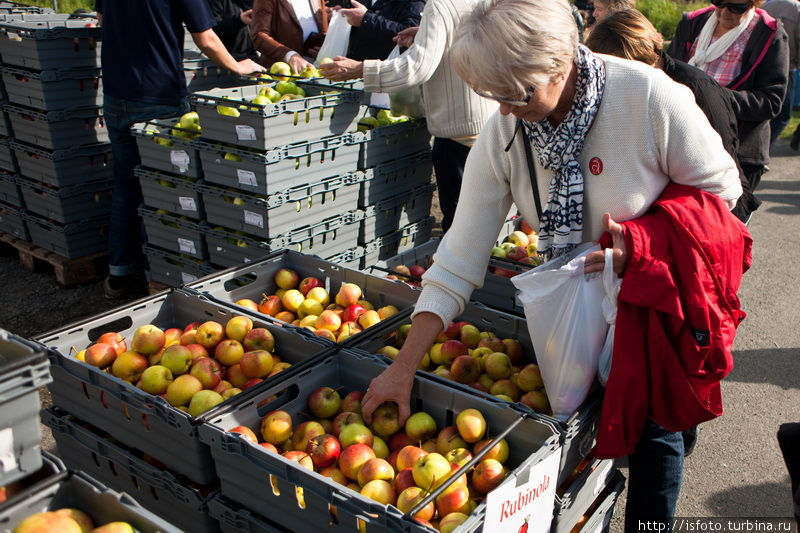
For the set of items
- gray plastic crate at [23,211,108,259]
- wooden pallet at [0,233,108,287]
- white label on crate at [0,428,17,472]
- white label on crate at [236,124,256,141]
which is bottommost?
wooden pallet at [0,233,108,287]

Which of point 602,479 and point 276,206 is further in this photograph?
point 276,206

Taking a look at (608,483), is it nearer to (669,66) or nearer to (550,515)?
(550,515)

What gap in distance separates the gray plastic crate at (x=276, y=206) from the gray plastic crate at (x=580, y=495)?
2206 millimetres

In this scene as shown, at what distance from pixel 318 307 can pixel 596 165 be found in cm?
151

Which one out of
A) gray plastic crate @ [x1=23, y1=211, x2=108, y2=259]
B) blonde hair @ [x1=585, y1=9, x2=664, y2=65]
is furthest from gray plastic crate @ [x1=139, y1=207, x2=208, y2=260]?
blonde hair @ [x1=585, y1=9, x2=664, y2=65]

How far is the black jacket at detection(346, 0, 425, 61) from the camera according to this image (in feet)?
15.9

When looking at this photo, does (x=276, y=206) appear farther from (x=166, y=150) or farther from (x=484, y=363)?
(x=484, y=363)

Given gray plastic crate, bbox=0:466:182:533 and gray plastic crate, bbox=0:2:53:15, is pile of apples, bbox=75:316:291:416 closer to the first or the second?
gray plastic crate, bbox=0:466:182:533

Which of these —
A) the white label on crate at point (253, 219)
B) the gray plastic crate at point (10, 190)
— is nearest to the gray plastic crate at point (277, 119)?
the white label on crate at point (253, 219)

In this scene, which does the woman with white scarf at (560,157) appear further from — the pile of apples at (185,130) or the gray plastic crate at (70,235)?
the gray plastic crate at (70,235)

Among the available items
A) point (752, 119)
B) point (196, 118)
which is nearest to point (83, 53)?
point (196, 118)

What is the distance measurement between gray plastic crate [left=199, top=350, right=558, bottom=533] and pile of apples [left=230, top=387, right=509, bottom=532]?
0.05 metres

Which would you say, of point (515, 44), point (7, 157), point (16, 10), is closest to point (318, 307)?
point (515, 44)

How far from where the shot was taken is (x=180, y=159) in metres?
4.09
